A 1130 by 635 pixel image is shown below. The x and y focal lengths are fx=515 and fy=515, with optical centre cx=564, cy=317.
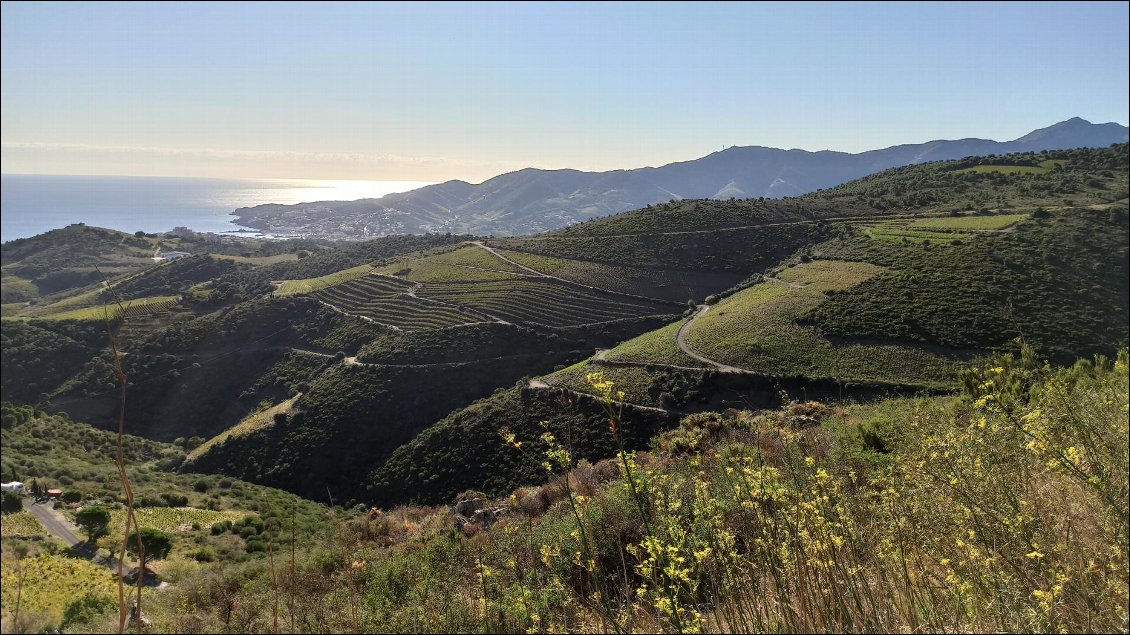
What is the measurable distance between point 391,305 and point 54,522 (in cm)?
4580

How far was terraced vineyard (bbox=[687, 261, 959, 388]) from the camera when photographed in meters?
28.6

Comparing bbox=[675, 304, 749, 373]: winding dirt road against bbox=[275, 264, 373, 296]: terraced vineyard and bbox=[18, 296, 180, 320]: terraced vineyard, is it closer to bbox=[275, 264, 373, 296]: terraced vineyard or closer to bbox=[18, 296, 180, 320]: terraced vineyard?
bbox=[18, 296, 180, 320]: terraced vineyard

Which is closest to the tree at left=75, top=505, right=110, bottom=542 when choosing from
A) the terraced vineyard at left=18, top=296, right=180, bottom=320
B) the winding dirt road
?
the terraced vineyard at left=18, top=296, right=180, bottom=320

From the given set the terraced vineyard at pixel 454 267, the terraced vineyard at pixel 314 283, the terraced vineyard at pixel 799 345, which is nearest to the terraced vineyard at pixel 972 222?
the terraced vineyard at pixel 799 345

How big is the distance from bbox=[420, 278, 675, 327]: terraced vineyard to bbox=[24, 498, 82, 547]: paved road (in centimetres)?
3811

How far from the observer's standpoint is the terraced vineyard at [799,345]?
93.9 feet

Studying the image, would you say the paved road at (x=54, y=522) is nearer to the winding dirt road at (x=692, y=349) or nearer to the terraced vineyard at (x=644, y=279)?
the winding dirt road at (x=692, y=349)

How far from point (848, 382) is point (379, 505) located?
1033 inches

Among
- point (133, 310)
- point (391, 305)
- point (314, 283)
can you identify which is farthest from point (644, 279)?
point (133, 310)

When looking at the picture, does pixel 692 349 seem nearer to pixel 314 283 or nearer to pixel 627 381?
pixel 627 381

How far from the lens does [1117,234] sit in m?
37.1

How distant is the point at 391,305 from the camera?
53.8m

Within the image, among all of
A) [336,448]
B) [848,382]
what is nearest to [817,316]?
[848,382]

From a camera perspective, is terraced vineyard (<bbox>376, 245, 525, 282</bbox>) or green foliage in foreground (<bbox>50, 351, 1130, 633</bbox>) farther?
terraced vineyard (<bbox>376, 245, 525, 282</bbox>)
